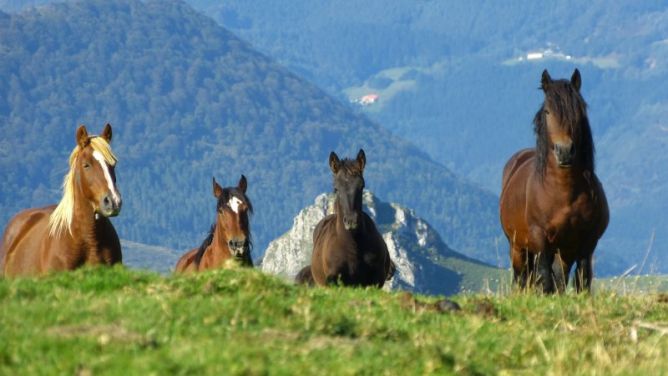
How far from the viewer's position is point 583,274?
19.5m

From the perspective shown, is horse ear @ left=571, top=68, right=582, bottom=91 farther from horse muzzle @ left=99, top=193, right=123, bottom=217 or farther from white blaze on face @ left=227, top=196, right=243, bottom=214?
horse muzzle @ left=99, top=193, right=123, bottom=217

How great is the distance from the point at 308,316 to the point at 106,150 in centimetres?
689

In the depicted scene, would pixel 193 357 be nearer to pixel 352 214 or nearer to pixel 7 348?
pixel 7 348

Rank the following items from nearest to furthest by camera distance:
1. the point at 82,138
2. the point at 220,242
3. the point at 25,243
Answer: the point at 82,138
the point at 25,243
the point at 220,242

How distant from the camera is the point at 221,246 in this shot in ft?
78.6

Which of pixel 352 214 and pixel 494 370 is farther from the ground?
pixel 352 214

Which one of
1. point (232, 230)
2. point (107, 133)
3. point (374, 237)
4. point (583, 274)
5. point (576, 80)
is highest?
point (576, 80)

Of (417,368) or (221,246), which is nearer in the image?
(417,368)

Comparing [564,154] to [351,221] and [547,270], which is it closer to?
[547,270]

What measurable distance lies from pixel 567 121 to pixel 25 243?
734cm

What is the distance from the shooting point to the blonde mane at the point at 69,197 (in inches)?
722

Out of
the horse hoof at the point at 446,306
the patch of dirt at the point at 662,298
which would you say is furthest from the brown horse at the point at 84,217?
the patch of dirt at the point at 662,298

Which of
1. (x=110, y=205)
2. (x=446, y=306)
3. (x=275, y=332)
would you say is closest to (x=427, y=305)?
(x=446, y=306)

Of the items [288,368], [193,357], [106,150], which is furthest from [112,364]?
[106,150]
